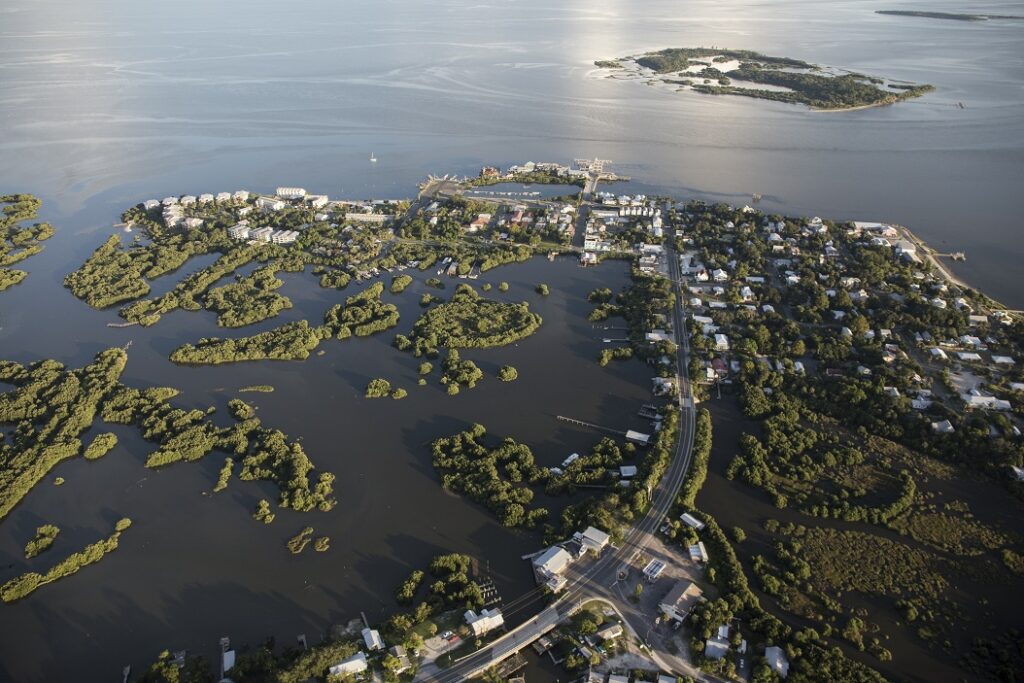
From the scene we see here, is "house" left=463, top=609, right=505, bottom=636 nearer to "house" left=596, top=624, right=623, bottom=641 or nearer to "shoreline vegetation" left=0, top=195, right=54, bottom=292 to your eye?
"house" left=596, top=624, right=623, bottom=641

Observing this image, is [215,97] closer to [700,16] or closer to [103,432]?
[103,432]

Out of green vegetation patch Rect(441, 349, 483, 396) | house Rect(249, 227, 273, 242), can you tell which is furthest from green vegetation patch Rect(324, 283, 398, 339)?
house Rect(249, 227, 273, 242)

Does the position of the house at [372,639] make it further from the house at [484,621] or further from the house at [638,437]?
the house at [638,437]

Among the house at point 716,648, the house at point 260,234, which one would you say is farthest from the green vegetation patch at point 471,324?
the house at point 716,648


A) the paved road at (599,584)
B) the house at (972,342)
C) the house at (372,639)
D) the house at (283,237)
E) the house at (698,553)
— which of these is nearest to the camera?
the paved road at (599,584)

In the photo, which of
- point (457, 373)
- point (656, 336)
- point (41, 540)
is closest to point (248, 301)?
point (457, 373)

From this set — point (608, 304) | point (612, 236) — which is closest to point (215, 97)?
point (612, 236)

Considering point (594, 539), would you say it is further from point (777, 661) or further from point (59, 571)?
point (59, 571)
